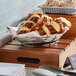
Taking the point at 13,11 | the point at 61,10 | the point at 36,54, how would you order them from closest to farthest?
the point at 36,54, the point at 13,11, the point at 61,10

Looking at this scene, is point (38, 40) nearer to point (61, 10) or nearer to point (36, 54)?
point (36, 54)

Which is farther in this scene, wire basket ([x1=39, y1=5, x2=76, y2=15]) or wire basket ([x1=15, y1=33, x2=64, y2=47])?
wire basket ([x1=39, y1=5, x2=76, y2=15])

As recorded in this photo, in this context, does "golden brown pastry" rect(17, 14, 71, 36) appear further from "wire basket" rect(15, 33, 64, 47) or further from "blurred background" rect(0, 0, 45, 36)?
"blurred background" rect(0, 0, 45, 36)

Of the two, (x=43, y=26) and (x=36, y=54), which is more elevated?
(x=43, y=26)

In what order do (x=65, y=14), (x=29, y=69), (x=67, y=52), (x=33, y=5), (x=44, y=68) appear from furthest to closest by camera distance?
(x=33, y=5)
(x=65, y=14)
(x=67, y=52)
(x=29, y=69)
(x=44, y=68)

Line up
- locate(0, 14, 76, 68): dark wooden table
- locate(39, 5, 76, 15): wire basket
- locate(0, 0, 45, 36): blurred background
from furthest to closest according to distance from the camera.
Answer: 1. locate(39, 5, 76, 15): wire basket
2. locate(0, 0, 45, 36): blurred background
3. locate(0, 14, 76, 68): dark wooden table

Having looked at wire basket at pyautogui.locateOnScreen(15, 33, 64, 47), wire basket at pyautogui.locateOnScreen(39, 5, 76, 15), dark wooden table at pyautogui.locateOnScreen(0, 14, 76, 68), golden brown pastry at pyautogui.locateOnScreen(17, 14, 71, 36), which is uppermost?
wire basket at pyautogui.locateOnScreen(39, 5, 76, 15)

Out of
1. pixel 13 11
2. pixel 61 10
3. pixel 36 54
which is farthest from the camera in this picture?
pixel 61 10

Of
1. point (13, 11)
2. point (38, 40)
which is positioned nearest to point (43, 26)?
point (38, 40)

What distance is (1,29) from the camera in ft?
5.20

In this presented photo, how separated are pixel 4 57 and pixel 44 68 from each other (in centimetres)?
31

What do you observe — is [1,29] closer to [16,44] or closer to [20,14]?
[16,44]

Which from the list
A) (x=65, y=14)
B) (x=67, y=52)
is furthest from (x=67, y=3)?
(x=67, y=52)

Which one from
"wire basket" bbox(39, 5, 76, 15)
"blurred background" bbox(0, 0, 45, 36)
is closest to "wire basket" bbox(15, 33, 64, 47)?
"blurred background" bbox(0, 0, 45, 36)
